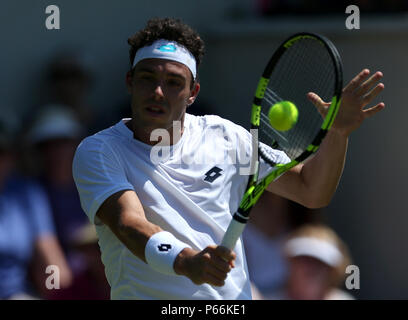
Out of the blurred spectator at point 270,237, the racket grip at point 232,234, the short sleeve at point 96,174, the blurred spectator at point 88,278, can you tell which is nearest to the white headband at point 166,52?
the short sleeve at point 96,174

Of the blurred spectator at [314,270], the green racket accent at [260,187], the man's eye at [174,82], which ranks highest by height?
the man's eye at [174,82]

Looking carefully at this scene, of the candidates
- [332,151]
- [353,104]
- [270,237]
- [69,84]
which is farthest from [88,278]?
[353,104]

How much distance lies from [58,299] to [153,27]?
2.37 metres

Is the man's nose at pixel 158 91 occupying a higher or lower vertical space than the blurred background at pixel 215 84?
higher

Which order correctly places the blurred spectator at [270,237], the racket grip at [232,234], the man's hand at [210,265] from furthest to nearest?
the blurred spectator at [270,237] → the racket grip at [232,234] → the man's hand at [210,265]

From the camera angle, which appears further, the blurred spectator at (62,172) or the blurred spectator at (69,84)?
the blurred spectator at (69,84)

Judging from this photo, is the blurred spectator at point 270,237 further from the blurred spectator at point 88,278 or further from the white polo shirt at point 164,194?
the white polo shirt at point 164,194

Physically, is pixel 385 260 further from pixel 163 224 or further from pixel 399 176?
pixel 163 224

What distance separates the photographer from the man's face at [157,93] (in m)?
3.52

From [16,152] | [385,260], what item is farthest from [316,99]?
[385,260]

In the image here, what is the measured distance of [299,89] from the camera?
5.34 metres

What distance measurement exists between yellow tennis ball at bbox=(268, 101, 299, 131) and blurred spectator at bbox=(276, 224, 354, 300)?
7.49 ft

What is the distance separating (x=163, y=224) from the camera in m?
3.47

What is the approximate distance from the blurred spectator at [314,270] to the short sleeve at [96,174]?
95.3 inches
